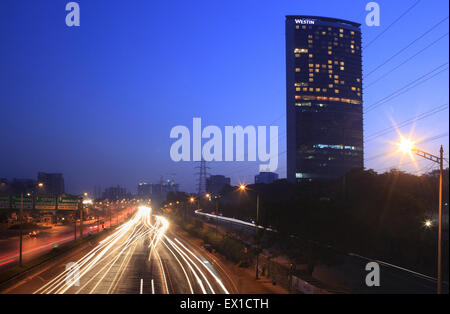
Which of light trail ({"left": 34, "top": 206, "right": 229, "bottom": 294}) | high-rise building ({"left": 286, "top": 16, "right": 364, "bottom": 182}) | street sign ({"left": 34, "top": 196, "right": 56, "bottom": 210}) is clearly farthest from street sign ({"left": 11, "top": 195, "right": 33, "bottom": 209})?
high-rise building ({"left": 286, "top": 16, "right": 364, "bottom": 182})

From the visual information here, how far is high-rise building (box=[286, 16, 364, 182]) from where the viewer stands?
17050cm

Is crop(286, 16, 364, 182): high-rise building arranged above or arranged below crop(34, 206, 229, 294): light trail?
above

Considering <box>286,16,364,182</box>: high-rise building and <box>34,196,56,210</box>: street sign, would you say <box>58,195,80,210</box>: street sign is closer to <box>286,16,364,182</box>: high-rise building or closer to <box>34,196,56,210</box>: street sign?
<box>34,196,56,210</box>: street sign

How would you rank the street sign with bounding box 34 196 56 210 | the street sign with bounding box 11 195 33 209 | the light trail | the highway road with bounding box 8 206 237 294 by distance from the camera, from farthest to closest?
the street sign with bounding box 34 196 56 210 → the street sign with bounding box 11 195 33 209 → the light trail → the highway road with bounding box 8 206 237 294

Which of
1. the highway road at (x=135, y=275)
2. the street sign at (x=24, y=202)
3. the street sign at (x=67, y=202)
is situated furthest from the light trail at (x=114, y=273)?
the street sign at (x=24, y=202)

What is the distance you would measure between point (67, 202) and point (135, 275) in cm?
3140

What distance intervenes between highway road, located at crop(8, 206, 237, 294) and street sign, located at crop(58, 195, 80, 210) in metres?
14.1

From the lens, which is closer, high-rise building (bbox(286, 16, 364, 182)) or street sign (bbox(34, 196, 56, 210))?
street sign (bbox(34, 196, 56, 210))

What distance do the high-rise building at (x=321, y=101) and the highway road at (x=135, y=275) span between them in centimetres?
13112

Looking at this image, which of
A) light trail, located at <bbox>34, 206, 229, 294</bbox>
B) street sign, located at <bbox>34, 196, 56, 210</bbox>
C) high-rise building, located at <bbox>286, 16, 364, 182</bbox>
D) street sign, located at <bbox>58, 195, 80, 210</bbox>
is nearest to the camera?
light trail, located at <bbox>34, 206, 229, 294</bbox>

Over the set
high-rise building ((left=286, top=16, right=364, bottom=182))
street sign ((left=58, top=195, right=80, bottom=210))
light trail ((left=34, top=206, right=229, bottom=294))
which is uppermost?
high-rise building ((left=286, top=16, right=364, bottom=182))

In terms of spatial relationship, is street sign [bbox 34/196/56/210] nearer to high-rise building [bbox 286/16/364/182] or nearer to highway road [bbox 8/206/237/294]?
highway road [bbox 8/206/237/294]

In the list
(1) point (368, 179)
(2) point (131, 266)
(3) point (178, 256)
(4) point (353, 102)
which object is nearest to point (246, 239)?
(3) point (178, 256)
